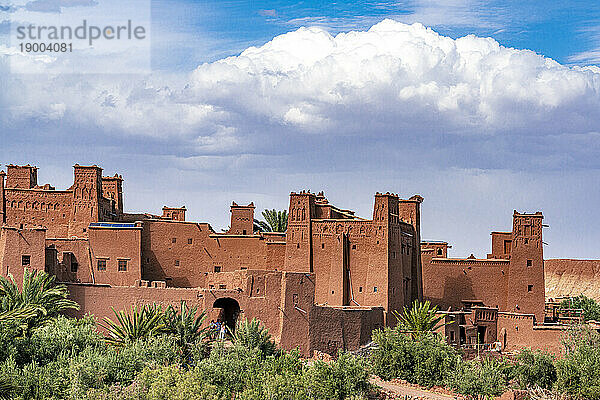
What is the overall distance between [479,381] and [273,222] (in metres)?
23.6

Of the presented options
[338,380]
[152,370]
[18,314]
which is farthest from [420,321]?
[18,314]

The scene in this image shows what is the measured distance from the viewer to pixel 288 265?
188 feet

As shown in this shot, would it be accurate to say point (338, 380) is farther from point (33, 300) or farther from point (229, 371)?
point (33, 300)

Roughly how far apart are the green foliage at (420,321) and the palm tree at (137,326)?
43.1ft

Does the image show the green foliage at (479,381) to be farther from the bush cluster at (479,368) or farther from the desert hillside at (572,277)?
the desert hillside at (572,277)

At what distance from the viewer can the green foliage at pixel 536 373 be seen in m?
48.5

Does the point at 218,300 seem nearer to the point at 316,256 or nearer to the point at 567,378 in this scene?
the point at 316,256

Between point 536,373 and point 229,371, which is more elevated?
point 229,371

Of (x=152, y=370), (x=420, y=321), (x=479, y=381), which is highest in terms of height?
(x=420, y=321)

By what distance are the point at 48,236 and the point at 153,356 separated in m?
15.2

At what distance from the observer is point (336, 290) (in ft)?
184

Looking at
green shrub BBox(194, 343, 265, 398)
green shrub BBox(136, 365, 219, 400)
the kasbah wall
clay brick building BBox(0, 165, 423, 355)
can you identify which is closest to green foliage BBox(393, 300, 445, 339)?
the kasbah wall

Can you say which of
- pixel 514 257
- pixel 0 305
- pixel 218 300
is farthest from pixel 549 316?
pixel 0 305

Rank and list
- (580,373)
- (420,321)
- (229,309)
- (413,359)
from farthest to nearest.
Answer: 1. (420,321)
2. (229,309)
3. (413,359)
4. (580,373)
